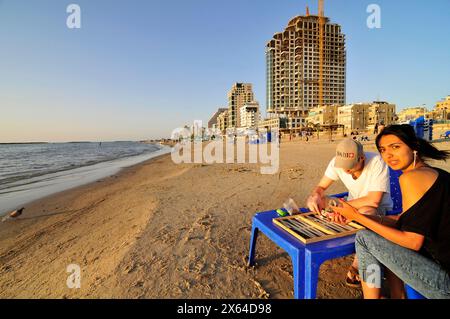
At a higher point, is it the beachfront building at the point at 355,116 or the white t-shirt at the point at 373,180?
the beachfront building at the point at 355,116

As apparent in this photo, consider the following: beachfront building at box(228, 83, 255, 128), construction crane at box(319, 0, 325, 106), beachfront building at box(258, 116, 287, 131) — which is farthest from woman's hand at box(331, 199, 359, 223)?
beachfront building at box(228, 83, 255, 128)

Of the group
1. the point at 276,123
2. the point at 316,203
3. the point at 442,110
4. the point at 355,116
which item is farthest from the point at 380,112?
the point at 316,203

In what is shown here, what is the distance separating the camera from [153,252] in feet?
9.41

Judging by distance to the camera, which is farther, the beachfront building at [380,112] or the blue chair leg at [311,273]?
the beachfront building at [380,112]

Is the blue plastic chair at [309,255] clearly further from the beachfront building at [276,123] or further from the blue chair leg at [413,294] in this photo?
the beachfront building at [276,123]

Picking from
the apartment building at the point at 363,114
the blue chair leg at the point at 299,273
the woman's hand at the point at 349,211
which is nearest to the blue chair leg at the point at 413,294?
the woman's hand at the point at 349,211

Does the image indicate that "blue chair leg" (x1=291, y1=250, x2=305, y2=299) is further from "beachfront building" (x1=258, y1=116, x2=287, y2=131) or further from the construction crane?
the construction crane

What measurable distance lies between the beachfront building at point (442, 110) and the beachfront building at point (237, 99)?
8264 centimetres

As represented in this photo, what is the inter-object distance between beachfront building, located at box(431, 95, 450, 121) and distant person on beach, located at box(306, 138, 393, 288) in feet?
316

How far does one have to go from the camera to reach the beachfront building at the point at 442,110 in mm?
67875

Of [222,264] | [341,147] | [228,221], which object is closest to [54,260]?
[222,264]

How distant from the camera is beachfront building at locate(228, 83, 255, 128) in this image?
124 meters

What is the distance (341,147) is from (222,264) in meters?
1.99
